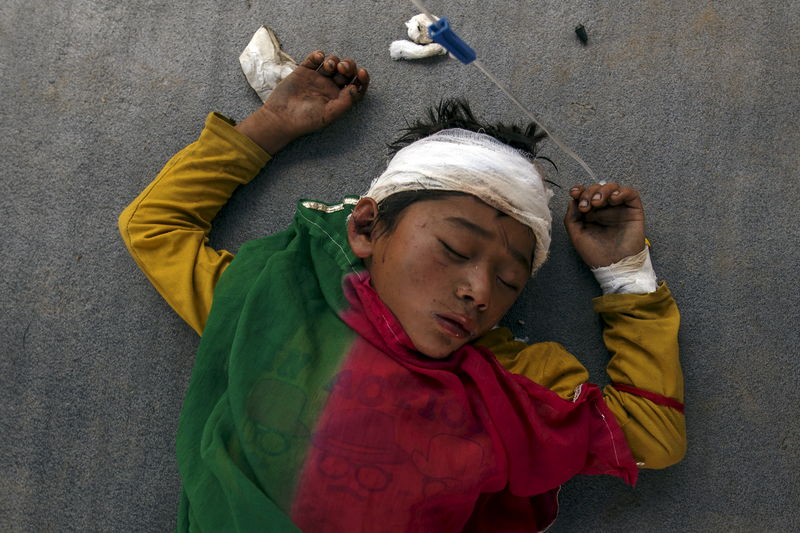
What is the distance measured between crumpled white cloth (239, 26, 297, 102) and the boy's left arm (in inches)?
27.7

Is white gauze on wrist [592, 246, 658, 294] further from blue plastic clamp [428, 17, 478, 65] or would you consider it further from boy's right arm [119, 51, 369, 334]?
A: boy's right arm [119, 51, 369, 334]

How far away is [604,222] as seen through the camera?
3.91ft

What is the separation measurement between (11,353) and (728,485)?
158 centimetres

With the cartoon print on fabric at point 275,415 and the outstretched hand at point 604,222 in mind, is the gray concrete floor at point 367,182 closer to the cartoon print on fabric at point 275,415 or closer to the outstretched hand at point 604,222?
the outstretched hand at point 604,222

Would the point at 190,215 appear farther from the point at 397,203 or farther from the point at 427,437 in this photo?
the point at 427,437

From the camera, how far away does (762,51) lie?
1294 mm

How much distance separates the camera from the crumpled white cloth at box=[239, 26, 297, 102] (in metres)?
1.28

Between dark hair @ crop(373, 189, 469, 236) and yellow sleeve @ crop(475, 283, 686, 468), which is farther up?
dark hair @ crop(373, 189, 469, 236)

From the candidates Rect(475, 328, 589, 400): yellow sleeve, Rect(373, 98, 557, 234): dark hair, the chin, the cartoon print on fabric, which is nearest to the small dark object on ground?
Rect(373, 98, 557, 234): dark hair

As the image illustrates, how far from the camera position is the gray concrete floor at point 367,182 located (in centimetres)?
122

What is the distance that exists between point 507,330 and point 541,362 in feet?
0.33

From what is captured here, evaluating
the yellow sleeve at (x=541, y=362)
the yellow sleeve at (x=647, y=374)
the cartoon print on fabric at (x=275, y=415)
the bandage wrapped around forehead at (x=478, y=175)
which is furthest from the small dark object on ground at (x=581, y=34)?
the cartoon print on fabric at (x=275, y=415)

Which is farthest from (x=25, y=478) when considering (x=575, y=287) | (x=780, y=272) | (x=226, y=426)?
(x=780, y=272)

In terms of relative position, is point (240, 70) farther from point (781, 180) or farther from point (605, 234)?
point (781, 180)
